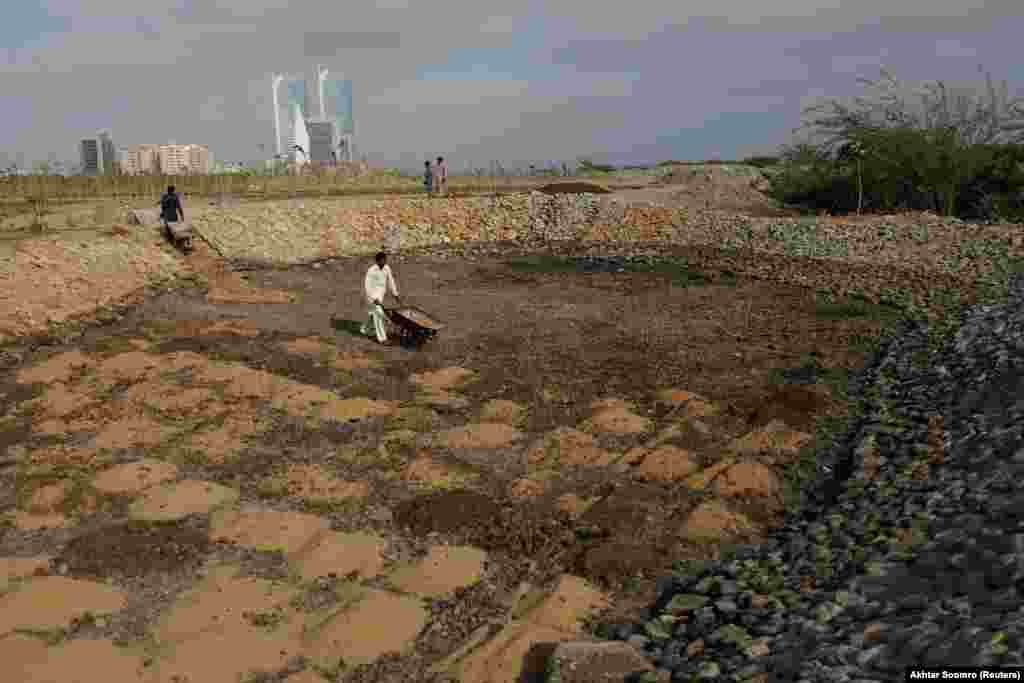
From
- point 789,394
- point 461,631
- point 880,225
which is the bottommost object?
point 461,631

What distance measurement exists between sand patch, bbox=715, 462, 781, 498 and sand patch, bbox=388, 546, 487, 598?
245 centimetres

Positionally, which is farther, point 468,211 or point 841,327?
point 468,211

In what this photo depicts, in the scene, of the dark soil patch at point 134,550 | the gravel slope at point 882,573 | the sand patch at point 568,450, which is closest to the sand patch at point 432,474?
the sand patch at point 568,450

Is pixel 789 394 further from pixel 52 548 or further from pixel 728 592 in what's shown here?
pixel 52 548

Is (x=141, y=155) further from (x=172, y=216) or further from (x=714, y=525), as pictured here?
(x=714, y=525)

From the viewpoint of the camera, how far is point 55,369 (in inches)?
427

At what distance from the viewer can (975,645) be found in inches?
156

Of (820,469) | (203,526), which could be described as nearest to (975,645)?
(820,469)

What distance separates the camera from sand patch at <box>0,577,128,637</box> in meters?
5.59

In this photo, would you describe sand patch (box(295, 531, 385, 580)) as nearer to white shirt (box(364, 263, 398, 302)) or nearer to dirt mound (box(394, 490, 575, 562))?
dirt mound (box(394, 490, 575, 562))

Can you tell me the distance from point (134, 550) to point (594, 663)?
13.2ft

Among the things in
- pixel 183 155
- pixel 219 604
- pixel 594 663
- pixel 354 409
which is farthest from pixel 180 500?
pixel 183 155

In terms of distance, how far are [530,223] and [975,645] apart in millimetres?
20575

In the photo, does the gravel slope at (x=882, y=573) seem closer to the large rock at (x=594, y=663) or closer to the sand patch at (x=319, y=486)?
the large rock at (x=594, y=663)
